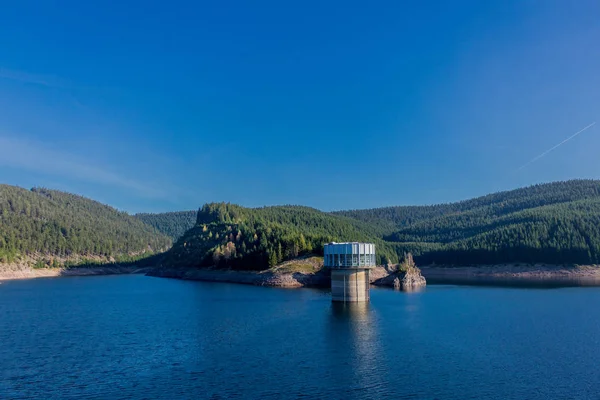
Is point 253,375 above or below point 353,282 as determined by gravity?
below

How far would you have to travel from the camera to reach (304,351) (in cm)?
5438

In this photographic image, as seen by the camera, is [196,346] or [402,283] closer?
[196,346]

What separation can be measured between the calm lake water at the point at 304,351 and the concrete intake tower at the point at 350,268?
4966mm

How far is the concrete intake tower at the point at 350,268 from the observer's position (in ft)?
312

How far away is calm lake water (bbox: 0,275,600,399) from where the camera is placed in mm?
41594

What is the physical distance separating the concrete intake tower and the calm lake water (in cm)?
497

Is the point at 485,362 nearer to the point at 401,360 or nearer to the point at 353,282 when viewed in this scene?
the point at 401,360

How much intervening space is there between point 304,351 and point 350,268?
42.4 m

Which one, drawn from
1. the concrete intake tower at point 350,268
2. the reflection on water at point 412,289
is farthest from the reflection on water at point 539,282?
the concrete intake tower at point 350,268

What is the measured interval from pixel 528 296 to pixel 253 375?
273 feet

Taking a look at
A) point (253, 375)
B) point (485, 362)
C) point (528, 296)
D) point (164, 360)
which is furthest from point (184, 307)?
point (528, 296)

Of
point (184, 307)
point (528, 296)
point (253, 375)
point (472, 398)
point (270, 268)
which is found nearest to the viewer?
point (472, 398)

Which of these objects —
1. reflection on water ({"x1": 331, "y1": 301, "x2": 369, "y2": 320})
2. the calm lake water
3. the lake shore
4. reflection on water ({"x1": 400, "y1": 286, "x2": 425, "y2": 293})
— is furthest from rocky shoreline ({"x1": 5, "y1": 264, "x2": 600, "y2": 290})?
the calm lake water

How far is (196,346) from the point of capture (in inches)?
2265
